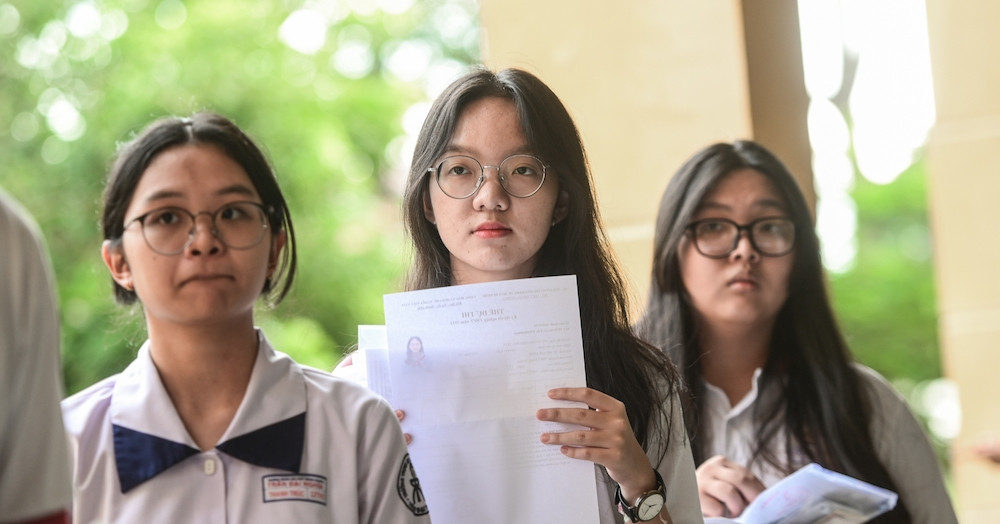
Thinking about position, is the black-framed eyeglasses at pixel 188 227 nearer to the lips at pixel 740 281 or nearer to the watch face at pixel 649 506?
the watch face at pixel 649 506

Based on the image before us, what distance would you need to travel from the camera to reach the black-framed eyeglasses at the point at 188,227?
6.55ft

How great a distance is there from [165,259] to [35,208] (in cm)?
841

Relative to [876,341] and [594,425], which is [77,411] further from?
[876,341]

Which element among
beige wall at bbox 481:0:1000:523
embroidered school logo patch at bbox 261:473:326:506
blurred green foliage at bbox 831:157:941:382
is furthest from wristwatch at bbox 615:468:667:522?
blurred green foliage at bbox 831:157:941:382

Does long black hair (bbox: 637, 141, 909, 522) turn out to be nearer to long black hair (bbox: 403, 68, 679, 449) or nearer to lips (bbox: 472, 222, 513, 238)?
long black hair (bbox: 403, 68, 679, 449)

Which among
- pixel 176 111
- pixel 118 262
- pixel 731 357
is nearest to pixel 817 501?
pixel 731 357

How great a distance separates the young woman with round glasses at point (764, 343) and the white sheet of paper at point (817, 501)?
0.29 m

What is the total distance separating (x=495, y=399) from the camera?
85.5 inches

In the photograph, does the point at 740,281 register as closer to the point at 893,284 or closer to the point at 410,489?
→ the point at 410,489

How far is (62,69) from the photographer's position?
1029cm

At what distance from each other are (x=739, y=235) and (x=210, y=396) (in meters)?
1.48

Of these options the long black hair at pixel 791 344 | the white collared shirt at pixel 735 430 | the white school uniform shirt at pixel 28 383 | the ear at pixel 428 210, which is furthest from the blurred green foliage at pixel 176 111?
the white school uniform shirt at pixel 28 383

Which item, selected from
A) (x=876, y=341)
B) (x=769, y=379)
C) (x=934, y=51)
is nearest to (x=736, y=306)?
(x=769, y=379)

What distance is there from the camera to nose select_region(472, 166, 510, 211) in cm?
229
